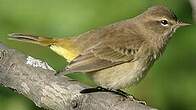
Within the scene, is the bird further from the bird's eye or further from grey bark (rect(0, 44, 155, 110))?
grey bark (rect(0, 44, 155, 110))

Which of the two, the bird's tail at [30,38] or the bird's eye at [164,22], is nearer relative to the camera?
the bird's tail at [30,38]

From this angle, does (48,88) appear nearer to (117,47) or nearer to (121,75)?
(121,75)

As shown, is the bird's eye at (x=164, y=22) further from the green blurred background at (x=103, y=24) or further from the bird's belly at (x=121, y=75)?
the bird's belly at (x=121, y=75)

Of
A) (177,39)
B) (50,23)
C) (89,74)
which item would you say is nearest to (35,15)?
(50,23)

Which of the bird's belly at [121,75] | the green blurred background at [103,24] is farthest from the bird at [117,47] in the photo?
the green blurred background at [103,24]

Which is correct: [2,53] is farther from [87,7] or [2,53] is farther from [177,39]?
[177,39]

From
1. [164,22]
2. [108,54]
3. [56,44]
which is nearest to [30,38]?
[56,44]

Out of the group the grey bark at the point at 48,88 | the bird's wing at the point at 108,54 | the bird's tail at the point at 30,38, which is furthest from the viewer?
the bird's tail at the point at 30,38
